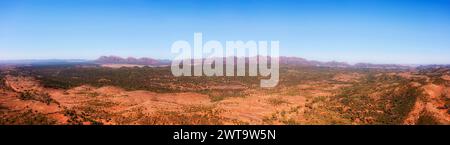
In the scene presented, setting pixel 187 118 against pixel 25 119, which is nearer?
pixel 25 119

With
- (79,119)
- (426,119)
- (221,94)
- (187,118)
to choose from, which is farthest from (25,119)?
(426,119)

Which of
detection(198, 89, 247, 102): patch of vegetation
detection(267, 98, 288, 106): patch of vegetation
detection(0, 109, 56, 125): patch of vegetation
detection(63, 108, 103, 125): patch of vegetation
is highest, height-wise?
detection(0, 109, 56, 125): patch of vegetation

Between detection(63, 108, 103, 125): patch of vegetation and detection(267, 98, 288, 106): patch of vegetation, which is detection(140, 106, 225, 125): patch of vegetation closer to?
detection(63, 108, 103, 125): patch of vegetation

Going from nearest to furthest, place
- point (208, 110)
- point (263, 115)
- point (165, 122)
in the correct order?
point (165, 122), point (263, 115), point (208, 110)

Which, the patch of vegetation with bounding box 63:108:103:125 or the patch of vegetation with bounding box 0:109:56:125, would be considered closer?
the patch of vegetation with bounding box 0:109:56:125

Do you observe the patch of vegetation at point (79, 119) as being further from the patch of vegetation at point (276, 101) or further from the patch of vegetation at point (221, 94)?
the patch of vegetation at point (276, 101)

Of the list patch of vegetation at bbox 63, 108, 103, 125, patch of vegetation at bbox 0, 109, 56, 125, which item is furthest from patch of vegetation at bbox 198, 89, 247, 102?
patch of vegetation at bbox 0, 109, 56, 125

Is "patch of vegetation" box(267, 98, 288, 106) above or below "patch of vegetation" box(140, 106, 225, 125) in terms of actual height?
below

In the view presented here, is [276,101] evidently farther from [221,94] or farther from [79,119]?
[79,119]

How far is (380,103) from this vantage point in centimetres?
3500
